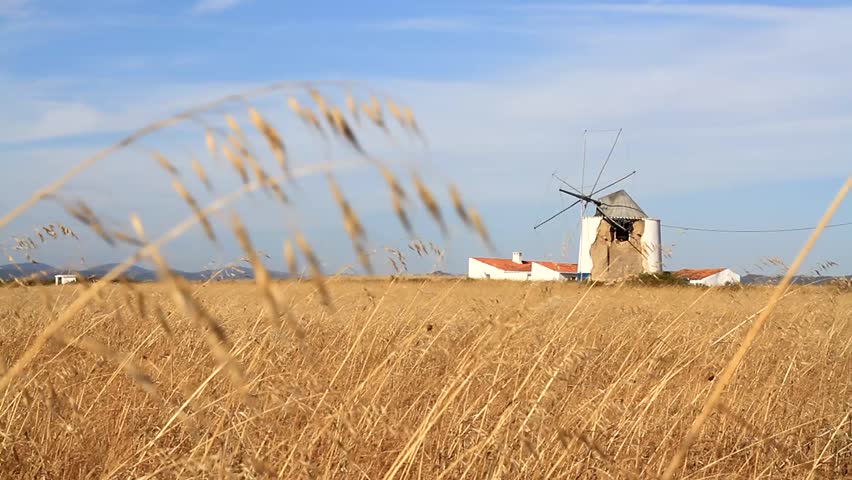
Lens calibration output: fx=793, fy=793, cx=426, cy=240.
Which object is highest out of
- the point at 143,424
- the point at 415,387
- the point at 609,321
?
the point at 143,424

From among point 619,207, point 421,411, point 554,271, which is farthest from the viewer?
point 554,271

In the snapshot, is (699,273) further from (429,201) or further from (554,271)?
(429,201)

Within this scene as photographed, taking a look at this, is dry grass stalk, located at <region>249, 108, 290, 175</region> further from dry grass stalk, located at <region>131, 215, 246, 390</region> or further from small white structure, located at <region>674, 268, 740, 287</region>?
small white structure, located at <region>674, 268, 740, 287</region>

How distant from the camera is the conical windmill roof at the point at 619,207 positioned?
48.4 metres

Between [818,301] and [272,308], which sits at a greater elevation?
[272,308]

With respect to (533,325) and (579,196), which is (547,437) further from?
(579,196)

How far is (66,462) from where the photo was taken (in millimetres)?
2746

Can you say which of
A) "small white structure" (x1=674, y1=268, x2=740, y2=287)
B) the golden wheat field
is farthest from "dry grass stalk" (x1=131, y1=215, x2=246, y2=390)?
"small white structure" (x1=674, y1=268, x2=740, y2=287)

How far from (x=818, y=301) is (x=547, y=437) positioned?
4858mm

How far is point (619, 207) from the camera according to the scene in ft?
160

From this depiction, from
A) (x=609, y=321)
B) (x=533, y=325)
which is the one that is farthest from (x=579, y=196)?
(x=533, y=325)

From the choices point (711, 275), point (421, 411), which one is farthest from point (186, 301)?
point (711, 275)

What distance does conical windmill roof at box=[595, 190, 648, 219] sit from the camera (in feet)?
159

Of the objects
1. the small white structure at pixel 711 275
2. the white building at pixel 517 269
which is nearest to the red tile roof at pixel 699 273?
the small white structure at pixel 711 275
